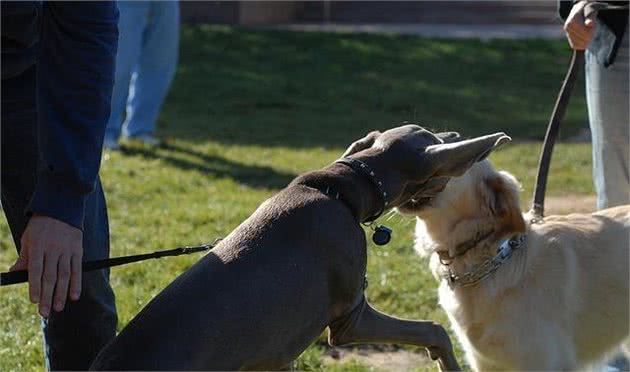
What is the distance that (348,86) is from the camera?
15484mm

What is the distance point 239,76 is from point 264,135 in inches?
187

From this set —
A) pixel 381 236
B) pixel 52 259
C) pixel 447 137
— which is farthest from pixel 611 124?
pixel 52 259

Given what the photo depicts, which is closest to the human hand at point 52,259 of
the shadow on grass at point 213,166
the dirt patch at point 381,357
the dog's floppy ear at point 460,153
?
the dog's floppy ear at point 460,153

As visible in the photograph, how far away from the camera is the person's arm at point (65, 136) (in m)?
2.87

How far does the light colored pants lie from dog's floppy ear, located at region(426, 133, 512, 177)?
5.22 ft

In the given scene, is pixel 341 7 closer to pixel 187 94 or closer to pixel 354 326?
pixel 187 94

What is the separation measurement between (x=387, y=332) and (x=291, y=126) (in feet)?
29.1

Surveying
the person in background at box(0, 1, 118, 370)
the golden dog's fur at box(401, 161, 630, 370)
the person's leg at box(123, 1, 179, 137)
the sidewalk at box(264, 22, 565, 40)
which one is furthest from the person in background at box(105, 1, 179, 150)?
the sidewalk at box(264, 22, 565, 40)

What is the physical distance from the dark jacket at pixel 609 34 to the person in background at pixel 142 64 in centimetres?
542

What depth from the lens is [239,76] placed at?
636 inches

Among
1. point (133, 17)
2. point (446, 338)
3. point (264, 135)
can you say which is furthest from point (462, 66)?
point (446, 338)

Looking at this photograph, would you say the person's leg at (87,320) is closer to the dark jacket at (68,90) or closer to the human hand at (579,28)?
the dark jacket at (68,90)

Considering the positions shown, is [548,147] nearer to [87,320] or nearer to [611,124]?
[611,124]

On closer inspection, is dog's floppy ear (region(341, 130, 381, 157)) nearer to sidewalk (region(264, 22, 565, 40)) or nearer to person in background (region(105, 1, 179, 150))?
person in background (region(105, 1, 179, 150))
